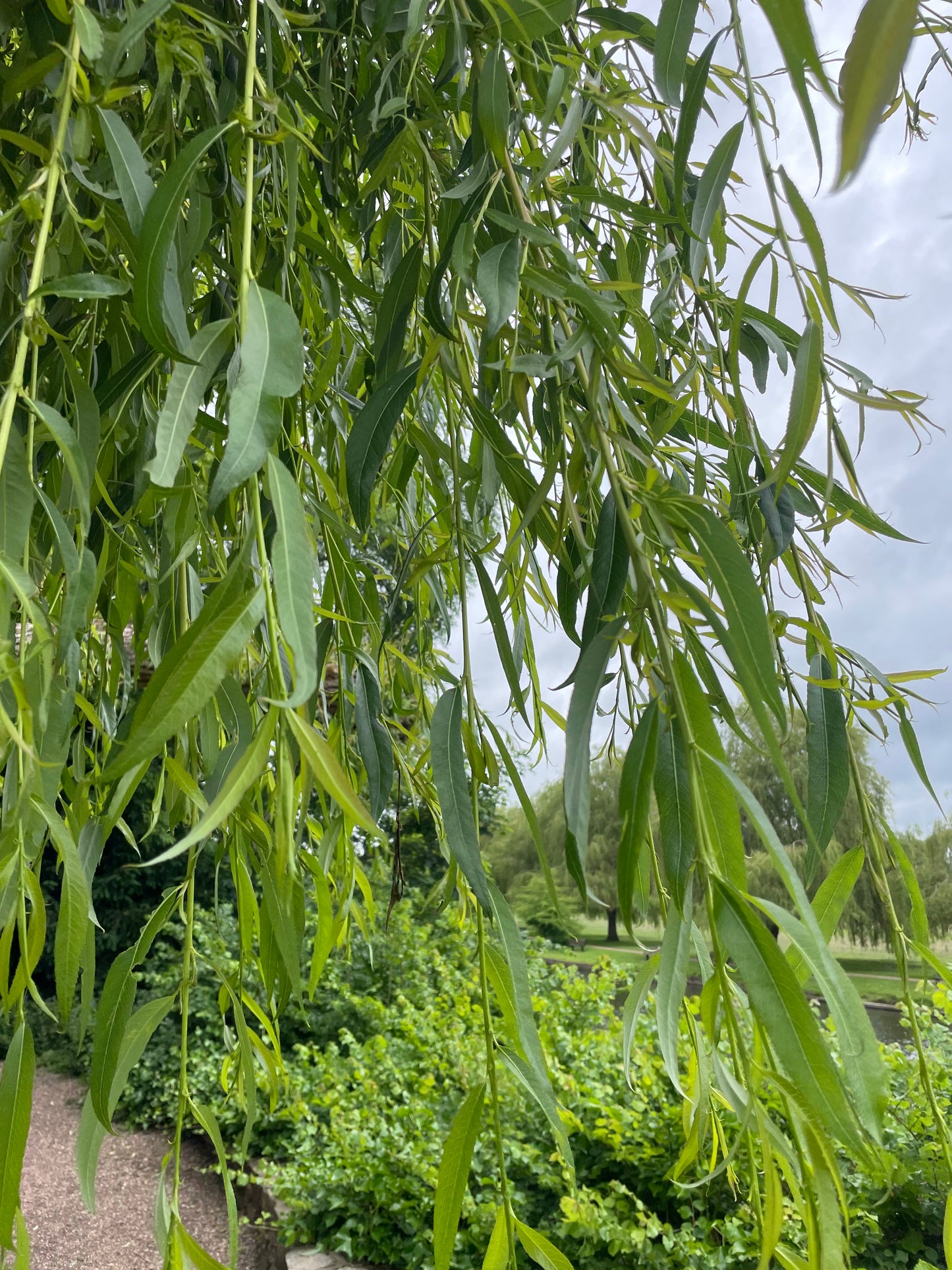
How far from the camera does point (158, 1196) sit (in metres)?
0.52

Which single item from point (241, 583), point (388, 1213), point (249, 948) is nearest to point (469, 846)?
point (241, 583)

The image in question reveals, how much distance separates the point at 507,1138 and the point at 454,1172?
1.73 m

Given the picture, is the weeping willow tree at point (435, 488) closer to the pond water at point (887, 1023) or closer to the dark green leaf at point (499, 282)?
the dark green leaf at point (499, 282)

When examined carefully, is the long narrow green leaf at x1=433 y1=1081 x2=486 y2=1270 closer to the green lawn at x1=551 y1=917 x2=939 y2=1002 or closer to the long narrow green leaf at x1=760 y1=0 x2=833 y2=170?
the long narrow green leaf at x1=760 y1=0 x2=833 y2=170

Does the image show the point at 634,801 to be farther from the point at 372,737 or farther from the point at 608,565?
the point at 372,737

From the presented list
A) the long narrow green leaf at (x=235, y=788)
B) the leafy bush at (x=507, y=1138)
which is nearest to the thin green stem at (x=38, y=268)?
the long narrow green leaf at (x=235, y=788)

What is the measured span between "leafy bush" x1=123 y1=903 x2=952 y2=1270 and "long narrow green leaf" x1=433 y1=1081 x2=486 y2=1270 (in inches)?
18.6

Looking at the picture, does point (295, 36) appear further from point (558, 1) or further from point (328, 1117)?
point (328, 1117)

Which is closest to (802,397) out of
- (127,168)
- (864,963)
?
(127,168)

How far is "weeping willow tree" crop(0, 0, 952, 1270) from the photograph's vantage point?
271 millimetres

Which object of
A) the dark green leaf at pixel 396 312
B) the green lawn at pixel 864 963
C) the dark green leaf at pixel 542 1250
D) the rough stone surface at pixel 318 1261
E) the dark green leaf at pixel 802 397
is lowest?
the rough stone surface at pixel 318 1261

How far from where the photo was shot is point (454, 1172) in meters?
0.41

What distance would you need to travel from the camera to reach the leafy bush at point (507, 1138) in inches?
59.1

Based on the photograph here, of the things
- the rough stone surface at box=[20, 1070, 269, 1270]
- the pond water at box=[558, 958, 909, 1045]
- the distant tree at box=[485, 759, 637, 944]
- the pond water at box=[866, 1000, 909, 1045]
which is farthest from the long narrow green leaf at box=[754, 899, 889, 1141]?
the distant tree at box=[485, 759, 637, 944]
